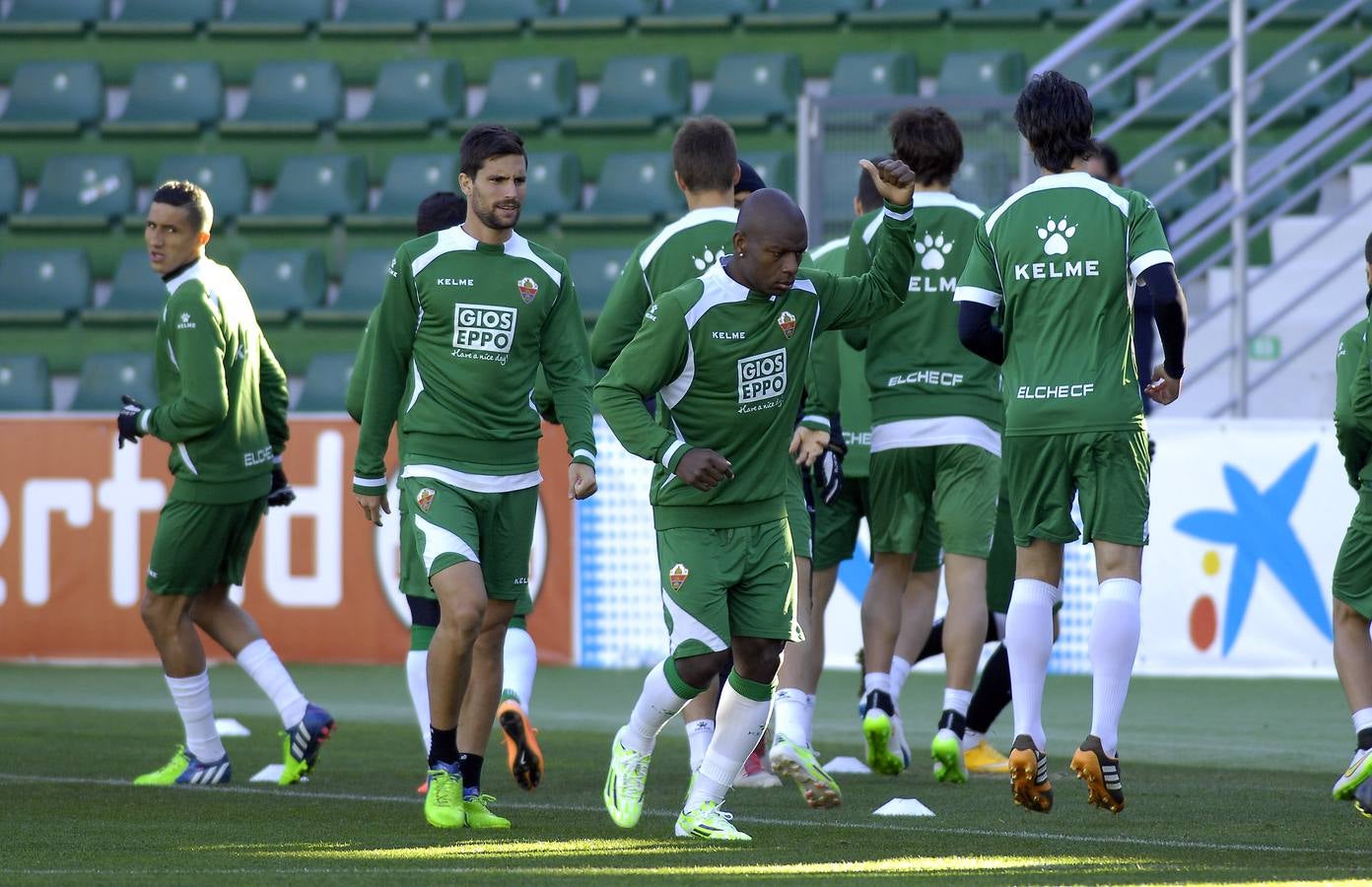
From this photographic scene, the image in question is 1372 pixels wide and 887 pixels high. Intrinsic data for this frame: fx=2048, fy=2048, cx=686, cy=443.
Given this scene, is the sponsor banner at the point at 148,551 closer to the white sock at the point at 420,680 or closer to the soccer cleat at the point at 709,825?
the white sock at the point at 420,680

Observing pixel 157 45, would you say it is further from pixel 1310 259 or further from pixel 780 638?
pixel 780 638

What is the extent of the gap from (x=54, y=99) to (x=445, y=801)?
41.3 ft

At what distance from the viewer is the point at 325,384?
1469 cm

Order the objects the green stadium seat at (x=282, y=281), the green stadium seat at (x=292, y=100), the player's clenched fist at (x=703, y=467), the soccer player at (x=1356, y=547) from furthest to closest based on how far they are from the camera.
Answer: the green stadium seat at (x=292, y=100) → the green stadium seat at (x=282, y=281) → the soccer player at (x=1356, y=547) → the player's clenched fist at (x=703, y=467)

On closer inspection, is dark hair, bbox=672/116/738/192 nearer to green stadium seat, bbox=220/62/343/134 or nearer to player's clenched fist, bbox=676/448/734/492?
player's clenched fist, bbox=676/448/734/492

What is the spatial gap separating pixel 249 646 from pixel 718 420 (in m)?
2.68

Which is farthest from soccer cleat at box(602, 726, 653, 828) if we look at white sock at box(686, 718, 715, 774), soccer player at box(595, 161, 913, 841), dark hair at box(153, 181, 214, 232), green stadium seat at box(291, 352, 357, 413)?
green stadium seat at box(291, 352, 357, 413)

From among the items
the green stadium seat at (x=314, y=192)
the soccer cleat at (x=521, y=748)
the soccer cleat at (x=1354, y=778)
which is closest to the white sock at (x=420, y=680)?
the soccer cleat at (x=521, y=748)

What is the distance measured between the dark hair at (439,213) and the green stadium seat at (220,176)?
9.45 m

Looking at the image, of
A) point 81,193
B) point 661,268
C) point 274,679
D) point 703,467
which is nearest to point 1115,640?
point 703,467

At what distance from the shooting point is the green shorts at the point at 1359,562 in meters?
6.46

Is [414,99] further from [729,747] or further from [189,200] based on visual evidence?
[729,747]

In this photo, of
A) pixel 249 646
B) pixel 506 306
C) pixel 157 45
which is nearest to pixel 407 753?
pixel 249 646

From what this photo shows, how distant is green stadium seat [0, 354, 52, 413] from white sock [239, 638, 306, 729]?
27.2 feet
